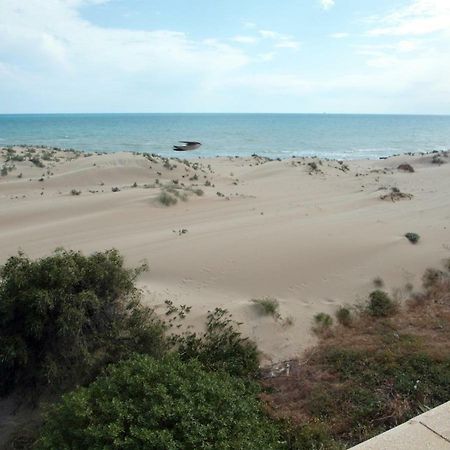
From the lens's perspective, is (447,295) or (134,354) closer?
(134,354)

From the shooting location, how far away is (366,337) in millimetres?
8570

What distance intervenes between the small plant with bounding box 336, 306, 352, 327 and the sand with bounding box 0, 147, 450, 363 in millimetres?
218

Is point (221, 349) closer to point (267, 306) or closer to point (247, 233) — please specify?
point (267, 306)

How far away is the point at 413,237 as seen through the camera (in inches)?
516

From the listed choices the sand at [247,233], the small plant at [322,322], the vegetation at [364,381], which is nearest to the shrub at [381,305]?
the vegetation at [364,381]

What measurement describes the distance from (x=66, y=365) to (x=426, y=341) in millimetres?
5933

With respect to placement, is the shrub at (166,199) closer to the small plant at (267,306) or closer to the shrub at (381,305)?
the small plant at (267,306)

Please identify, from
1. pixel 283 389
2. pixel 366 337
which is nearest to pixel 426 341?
pixel 366 337

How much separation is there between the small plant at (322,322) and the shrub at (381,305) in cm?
96

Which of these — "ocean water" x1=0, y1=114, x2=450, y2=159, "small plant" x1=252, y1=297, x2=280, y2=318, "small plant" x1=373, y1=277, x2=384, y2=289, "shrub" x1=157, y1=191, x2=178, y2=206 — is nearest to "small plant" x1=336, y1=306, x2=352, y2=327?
"small plant" x1=252, y1=297, x2=280, y2=318

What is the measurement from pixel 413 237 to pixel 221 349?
24.5 feet

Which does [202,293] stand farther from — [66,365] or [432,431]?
[432,431]

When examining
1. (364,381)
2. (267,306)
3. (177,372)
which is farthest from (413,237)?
(177,372)

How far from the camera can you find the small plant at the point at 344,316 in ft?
30.6
